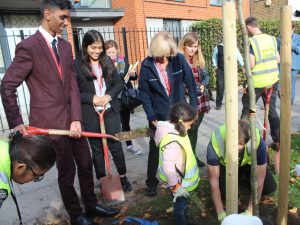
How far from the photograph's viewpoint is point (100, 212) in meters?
3.06

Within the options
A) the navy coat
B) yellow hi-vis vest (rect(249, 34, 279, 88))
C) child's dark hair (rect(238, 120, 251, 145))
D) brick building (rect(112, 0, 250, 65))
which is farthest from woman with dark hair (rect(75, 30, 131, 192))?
brick building (rect(112, 0, 250, 65))

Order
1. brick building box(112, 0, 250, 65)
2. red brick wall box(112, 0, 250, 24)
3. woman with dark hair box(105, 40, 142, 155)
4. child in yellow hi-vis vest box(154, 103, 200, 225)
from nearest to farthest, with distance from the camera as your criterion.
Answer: child in yellow hi-vis vest box(154, 103, 200, 225), woman with dark hair box(105, 40, 142, 155), brick building box(112, 0, 250, 65), red brick wall box(112, 0, 250, 24)

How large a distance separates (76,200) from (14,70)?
1241 mm

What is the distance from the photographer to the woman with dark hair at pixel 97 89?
10.1ft

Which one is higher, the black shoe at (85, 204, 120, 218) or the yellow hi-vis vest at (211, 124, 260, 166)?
the yellow hi-vis vest at (211, 124, 260, 166)

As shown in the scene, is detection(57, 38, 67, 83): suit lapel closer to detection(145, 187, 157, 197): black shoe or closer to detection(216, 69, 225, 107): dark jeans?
detection(145, 187, 157, 197): black shoe

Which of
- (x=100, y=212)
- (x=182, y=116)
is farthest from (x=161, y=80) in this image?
(x=100, y=212)

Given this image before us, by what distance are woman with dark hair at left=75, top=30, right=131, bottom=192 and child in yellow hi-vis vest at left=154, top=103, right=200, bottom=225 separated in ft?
2.88

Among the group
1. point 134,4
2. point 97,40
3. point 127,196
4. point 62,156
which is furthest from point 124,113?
point 134,4

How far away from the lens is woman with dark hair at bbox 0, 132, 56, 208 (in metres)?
1.68

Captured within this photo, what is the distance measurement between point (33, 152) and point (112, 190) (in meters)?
1.74

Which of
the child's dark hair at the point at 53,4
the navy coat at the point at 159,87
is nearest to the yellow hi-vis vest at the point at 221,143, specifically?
the navy coat at the point at 159,87

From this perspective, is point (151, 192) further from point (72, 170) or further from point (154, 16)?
point (154, 16)

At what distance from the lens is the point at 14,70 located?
2.42m
